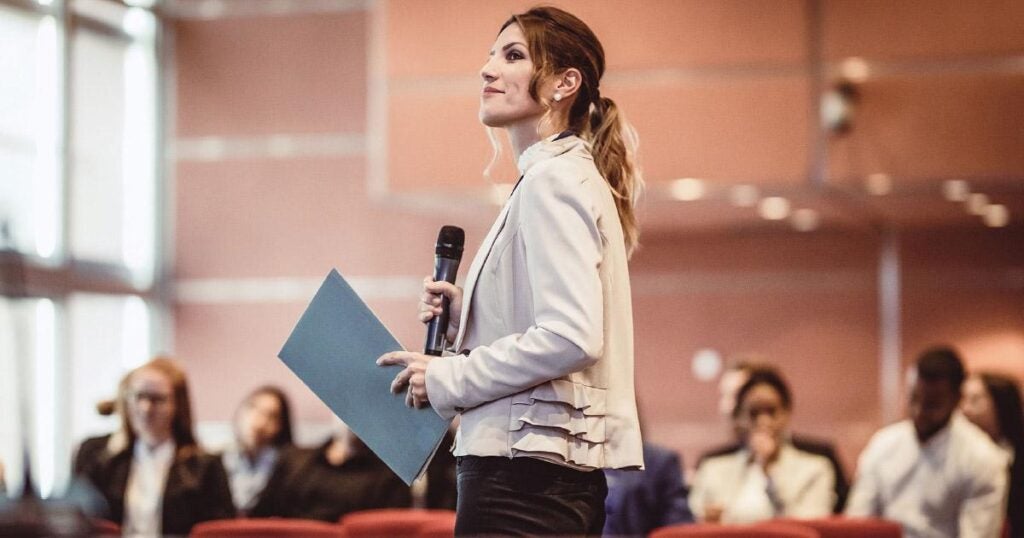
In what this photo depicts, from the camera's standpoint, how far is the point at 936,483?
4.94 m

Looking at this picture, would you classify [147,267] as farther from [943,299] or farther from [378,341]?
[378,341]

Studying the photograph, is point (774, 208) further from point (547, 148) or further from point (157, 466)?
point (547, 148)

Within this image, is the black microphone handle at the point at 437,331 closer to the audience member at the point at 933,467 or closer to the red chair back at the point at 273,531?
the red chair back at the point at 273,531

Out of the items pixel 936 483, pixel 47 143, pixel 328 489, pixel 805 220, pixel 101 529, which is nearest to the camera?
pixel 101 529

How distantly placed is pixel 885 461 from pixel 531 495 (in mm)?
3355

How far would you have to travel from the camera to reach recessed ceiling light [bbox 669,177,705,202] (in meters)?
6.18

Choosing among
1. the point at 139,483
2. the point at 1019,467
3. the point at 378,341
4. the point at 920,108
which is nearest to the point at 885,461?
the point at 1019,467

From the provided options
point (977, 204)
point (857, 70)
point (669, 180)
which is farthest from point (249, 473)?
point (977, 204)

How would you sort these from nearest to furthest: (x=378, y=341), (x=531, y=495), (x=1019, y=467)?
1. (x=531, y=495)
2. (x=378, y=341)
3. (x=1019, y=467)

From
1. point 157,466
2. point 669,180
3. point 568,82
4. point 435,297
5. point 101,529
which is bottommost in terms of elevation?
point 157,466

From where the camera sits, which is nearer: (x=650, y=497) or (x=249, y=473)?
(x=650, y=497)

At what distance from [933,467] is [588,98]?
3.17 m

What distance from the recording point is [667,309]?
773 cm

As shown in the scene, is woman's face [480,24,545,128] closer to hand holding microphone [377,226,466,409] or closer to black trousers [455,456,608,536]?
hand holding microphone [377,226,466,409]
